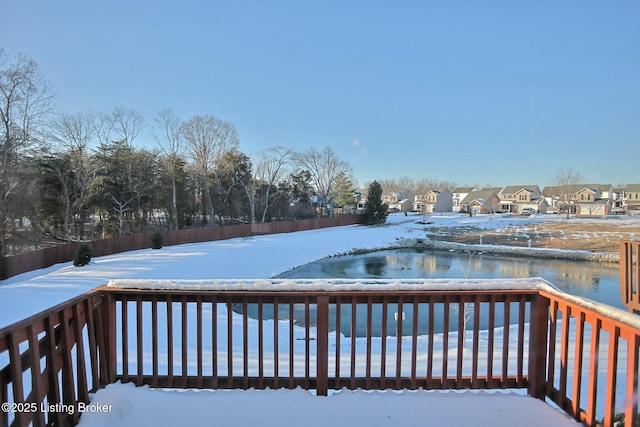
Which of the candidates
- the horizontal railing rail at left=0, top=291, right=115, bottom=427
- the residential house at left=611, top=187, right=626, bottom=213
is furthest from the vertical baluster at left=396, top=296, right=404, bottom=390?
the residential house at left=611, top=187, right=626, bottom=213

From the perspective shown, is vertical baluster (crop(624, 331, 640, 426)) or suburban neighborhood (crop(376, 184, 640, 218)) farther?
suburban neighborhood (crop(376, 184, 640, 218))

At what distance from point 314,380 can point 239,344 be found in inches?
123

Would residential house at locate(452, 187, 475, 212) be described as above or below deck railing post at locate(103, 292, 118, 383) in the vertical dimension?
above

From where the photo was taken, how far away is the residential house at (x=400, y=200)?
186 ft

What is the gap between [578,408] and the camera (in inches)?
79.4

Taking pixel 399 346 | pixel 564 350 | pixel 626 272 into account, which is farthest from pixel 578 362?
pixel 626 272

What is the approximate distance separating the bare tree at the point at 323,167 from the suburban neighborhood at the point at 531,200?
9121 mm

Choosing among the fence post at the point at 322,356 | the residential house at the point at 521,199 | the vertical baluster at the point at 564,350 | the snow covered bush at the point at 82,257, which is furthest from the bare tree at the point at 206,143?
the residential house at the point at 521,199

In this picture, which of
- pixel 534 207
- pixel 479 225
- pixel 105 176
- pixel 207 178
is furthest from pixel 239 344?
pixel 534 207

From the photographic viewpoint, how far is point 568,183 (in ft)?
125

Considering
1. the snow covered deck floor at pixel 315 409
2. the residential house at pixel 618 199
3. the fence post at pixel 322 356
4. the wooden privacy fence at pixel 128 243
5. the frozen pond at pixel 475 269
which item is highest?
the residential house at pixel 618 199

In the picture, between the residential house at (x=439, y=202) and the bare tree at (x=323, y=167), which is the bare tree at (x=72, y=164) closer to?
the bare tree at (x=323, y=167)

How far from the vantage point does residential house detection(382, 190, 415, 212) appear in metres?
56.7

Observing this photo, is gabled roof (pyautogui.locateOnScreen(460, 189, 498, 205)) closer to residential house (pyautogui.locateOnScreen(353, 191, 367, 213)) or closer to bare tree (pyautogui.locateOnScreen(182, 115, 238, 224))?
residential house (pyautogui.locateOnScreen(353, 191, 367, 213))
